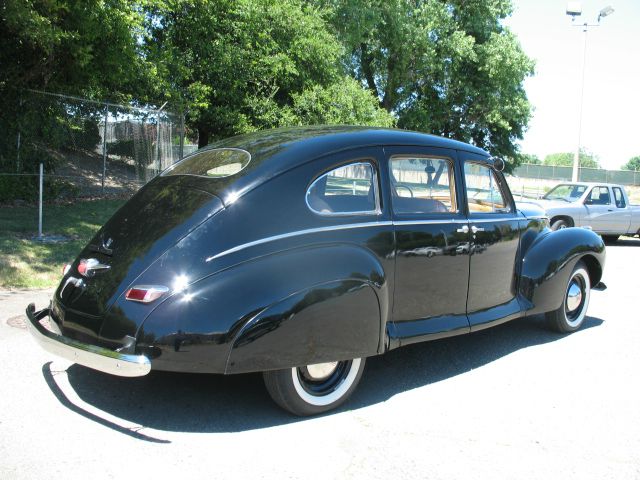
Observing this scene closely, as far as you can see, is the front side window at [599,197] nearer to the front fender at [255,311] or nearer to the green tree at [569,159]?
the front fender at [255,311]

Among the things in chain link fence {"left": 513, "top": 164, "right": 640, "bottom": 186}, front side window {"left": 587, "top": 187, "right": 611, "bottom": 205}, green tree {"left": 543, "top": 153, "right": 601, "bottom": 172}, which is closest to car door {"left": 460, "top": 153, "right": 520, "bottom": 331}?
front side window {"left": 587, "top": 187, "right": 611, "bottom": 205}

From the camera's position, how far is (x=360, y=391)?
4336 millimetres

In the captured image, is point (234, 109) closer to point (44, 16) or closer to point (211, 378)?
point (44, 16)

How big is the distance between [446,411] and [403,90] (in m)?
27.8

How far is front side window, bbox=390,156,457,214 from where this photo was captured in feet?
14.5

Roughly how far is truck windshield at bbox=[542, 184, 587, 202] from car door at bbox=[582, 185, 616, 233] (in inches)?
9.5

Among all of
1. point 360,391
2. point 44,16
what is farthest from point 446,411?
point 44,16

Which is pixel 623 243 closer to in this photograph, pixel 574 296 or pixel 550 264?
pixel 574 296

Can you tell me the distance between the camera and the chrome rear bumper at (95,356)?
10.5 feet

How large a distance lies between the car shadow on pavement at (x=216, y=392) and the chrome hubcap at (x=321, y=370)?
0.89ft

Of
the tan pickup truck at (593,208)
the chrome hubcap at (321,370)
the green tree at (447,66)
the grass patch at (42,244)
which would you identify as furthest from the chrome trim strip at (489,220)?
the green tree at (447,66)

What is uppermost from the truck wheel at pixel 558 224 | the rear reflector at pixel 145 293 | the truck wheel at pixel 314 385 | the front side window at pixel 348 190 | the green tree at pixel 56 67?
the green tree at pixel 56 67

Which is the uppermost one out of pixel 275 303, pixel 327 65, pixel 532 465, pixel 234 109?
pixel 327 65

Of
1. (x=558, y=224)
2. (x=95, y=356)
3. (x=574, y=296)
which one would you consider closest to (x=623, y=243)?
(x=558, y=224)
